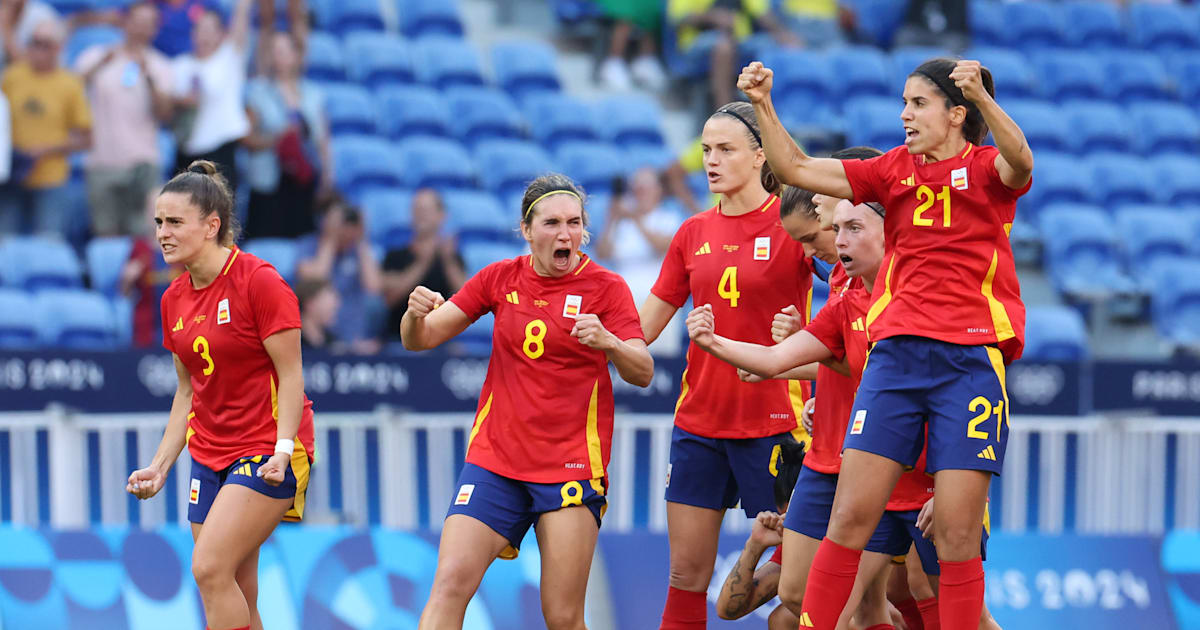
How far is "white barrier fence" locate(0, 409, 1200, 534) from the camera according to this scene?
8188 millimetres

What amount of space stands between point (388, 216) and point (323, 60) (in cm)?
212

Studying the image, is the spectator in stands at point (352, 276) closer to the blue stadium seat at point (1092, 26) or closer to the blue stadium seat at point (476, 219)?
the blue stadium seat at point (476, 219)

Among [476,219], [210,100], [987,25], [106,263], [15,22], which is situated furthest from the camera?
[987,25]

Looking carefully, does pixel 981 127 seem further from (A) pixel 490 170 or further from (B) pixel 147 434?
(A) pixel 490 170

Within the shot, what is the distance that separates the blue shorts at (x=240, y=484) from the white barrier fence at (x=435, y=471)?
2.61 m

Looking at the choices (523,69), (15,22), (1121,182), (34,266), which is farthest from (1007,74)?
(34,266)

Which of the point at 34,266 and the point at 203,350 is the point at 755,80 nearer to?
the point at 203,350

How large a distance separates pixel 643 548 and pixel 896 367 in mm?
2943

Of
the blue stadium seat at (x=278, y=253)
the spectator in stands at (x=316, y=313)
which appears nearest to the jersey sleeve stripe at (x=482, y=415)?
the spectator in stands at (x=316, y=313)

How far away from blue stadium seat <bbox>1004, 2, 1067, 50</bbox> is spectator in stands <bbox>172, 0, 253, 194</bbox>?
8525 mm

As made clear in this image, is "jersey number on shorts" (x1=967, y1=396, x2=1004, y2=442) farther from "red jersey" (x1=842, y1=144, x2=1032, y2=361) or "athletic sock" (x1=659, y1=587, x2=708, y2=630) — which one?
"athletic sock" (x1=659, y1=587, x2=708, y2=630)

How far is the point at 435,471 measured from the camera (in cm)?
840

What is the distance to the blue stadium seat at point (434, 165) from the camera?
11766 mm

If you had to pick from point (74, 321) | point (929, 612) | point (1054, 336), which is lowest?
point (929, 612)
